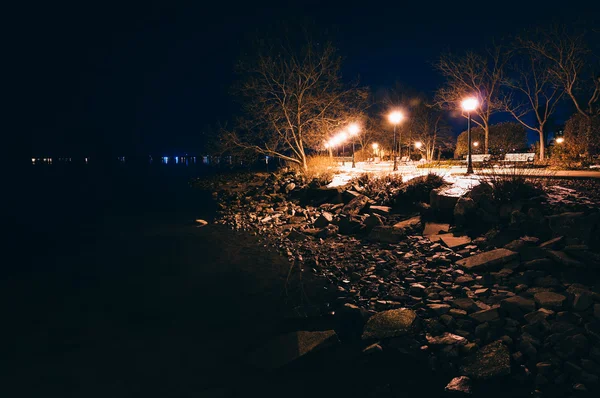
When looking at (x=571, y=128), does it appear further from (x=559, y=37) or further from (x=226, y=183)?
(x=226, y=183)

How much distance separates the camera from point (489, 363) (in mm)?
4047

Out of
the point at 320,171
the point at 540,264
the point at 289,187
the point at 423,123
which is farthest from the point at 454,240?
the point at 423,123

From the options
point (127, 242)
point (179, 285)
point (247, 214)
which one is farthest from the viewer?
point (247, 214)

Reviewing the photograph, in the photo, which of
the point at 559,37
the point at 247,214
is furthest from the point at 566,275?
the point at 559,37

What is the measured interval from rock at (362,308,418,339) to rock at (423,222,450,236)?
4623 millimetres

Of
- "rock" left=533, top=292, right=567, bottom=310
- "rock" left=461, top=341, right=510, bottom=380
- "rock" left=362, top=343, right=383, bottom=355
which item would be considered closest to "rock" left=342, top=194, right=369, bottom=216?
"rock" left=533, top=292, right=567, bottom=310

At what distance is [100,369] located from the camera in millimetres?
4500

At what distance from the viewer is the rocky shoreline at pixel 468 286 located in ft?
13.5

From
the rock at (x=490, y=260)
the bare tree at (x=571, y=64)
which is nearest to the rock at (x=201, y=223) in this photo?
the rock at (x=490, y=260)

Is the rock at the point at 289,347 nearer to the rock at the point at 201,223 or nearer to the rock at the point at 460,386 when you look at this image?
the rock at the point at 460,386

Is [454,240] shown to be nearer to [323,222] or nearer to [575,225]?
[575,225]

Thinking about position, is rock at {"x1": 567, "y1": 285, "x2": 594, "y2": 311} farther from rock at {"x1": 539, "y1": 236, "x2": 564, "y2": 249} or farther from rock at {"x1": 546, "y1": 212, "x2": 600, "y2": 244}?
rock at {"x1": 546, "y1": 212, "x2": 600, "y2": 244}

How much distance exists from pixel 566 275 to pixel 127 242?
12.2 metres

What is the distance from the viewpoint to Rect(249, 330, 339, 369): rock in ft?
15.0
